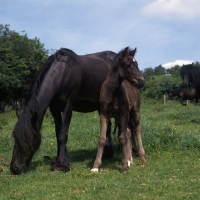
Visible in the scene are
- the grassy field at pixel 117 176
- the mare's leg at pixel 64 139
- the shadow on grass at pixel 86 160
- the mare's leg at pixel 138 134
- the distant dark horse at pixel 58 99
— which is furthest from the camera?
the mare's leg at pixel 138 134

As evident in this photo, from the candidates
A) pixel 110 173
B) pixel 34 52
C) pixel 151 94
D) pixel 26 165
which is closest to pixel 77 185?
pixel 110 173

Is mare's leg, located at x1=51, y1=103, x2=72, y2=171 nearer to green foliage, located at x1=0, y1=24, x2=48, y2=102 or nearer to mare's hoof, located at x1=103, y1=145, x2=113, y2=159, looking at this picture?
mare's hoof, located at x1=103, y1=145, x2=113, y2=159

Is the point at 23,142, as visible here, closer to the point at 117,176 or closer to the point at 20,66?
the point at 117,176

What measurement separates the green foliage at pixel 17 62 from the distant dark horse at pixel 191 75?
2318cm

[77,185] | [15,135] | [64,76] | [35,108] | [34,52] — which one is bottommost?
[77,185]

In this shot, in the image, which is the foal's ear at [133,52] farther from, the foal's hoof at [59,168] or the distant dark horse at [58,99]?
the foal's hoof at [59,168]

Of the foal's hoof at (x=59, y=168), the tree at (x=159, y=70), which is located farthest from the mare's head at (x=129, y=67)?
the tree at (x=159, y=70)

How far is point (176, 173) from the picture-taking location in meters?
6.46

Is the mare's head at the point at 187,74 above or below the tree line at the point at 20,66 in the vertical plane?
below

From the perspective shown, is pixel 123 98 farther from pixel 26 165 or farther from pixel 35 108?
pixel 26 165

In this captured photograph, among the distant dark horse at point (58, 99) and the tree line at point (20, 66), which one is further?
the tree line at point (20, 66)

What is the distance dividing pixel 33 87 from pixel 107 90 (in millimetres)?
1396

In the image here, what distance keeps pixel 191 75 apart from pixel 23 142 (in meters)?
11.2

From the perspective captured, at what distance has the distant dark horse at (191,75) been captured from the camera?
16.0 m
